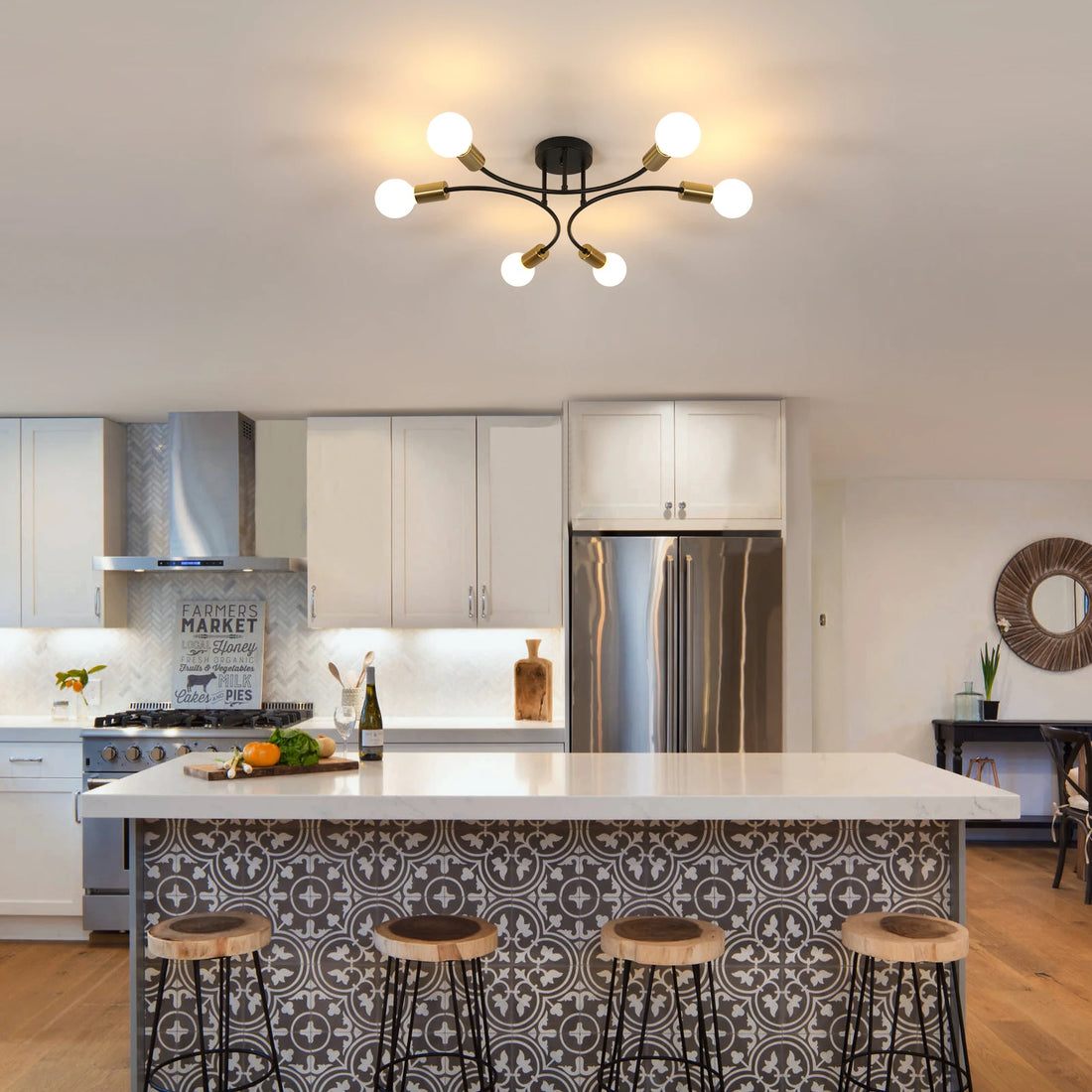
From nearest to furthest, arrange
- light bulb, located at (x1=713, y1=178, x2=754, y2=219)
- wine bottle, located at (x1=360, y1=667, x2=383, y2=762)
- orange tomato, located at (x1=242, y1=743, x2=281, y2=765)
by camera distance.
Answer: light bulb, located at (x1=713, y1=178, x2=754, y2=219) → orange tomato, located at (x1=242, y1=743, x2=281, y2=765) → wine bottle, located at (x1=360, y1=667, x2=383, y2=762)

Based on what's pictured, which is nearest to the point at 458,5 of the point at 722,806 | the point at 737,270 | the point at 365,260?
the point at 365,260

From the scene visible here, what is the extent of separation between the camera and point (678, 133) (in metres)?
1.92

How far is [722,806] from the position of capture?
275cm

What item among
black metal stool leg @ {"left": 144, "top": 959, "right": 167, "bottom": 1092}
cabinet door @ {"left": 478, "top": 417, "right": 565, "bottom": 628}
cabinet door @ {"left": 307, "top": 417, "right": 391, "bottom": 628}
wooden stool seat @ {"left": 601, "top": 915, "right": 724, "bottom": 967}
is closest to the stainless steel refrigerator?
cabinet door @ {"left": 478, "top": 417, "right": 565, "bottom": 628}

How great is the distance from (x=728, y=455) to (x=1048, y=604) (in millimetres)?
3720

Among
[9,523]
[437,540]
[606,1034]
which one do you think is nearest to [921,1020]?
[606,1034]

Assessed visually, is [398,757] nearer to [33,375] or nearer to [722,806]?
[722,806]

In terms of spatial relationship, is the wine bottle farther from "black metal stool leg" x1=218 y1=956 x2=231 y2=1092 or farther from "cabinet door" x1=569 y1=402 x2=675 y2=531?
"cabinet door" x1=569 y1=402 x2=675 y2=531

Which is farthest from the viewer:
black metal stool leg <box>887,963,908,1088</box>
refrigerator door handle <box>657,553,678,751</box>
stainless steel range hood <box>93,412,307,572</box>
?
stainless steel range hood <box>93,412,307,572</box>

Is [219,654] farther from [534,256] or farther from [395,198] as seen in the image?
[395,198]

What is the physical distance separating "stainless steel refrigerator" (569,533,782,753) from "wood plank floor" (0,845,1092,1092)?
1.37 m

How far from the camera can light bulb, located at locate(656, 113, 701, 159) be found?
1.92 metres

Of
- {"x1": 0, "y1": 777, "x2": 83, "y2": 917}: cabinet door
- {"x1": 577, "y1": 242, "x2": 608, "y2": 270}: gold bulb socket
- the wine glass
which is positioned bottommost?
{"x1": 0, "y1": 777, "x2": 83, "y2": 917}: cabinet door

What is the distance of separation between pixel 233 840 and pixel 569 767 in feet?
3.27
